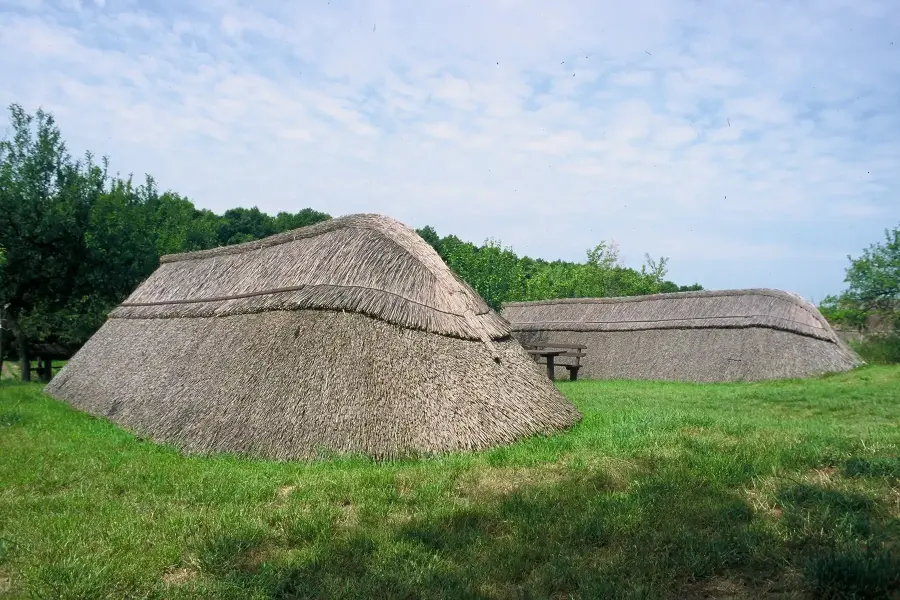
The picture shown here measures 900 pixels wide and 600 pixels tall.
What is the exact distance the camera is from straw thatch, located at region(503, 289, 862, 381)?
2030cm

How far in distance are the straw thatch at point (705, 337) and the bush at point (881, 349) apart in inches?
27.5

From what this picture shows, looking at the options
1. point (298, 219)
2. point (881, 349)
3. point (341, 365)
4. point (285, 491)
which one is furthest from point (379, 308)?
point (298, 219)

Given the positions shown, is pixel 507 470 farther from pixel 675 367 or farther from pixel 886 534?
pixel 675 367

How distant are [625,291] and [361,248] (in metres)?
35.3

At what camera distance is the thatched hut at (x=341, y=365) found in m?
7.67

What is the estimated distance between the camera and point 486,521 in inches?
204

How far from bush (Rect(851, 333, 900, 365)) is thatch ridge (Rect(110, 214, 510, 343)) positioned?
17969mm

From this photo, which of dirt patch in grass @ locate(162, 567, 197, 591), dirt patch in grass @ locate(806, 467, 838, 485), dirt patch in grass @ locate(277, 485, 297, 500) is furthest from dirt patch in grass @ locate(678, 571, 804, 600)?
dirt patch in grass @ locate(277, 485, 297, 500)

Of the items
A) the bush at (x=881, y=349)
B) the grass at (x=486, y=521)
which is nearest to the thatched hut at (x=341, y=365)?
the grass at (x=486, y=521)

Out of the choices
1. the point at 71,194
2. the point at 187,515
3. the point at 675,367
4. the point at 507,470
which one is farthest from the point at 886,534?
the point at 71,194

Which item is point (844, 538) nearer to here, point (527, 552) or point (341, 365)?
point (527, 552)

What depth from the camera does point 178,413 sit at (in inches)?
355

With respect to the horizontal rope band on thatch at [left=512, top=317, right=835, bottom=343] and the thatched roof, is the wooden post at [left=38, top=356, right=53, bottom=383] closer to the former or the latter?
the thatched roof

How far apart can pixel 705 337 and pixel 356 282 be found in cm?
1604
